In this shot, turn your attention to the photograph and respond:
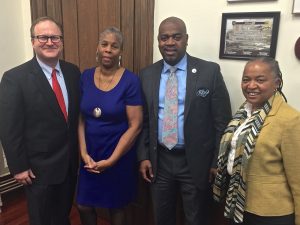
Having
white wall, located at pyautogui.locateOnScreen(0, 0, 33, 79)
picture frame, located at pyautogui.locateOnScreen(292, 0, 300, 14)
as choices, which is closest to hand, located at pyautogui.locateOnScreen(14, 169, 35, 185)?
white wall, located at pyautogui.locateOnScreen(0, 0, 33, 79)

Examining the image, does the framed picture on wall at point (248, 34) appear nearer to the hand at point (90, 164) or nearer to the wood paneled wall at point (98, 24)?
the wood paneled wall at point (98, 24)

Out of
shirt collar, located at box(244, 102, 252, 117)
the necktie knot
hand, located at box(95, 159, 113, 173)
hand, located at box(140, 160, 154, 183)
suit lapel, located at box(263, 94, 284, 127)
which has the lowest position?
hand, located at box(140, 160, 154, 183)

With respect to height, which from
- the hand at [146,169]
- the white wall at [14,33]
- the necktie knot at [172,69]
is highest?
the white wall at [14,33]

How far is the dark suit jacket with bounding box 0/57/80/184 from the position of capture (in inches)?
61.0

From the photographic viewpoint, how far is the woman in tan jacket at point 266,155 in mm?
1250

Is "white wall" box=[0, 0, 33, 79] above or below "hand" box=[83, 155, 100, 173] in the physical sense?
above

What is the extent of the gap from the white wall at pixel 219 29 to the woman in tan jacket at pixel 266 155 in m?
0.23

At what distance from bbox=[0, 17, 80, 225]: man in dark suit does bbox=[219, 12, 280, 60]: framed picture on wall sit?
0.90 m

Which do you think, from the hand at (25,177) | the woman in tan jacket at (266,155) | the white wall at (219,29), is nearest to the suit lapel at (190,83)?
the white wall at (219,29)

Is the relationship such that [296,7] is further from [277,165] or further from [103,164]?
[103,164]

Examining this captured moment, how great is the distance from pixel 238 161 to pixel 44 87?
3.43ft

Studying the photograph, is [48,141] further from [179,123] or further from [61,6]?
[61,6]

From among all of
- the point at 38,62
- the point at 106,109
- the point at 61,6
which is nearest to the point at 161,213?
the point at 106,109

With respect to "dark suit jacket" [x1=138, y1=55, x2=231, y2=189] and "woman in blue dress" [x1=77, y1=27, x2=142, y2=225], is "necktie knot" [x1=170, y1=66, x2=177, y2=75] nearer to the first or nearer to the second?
"dark suit jacket" [x1=138, y1=55, x2=231, y2=189]
